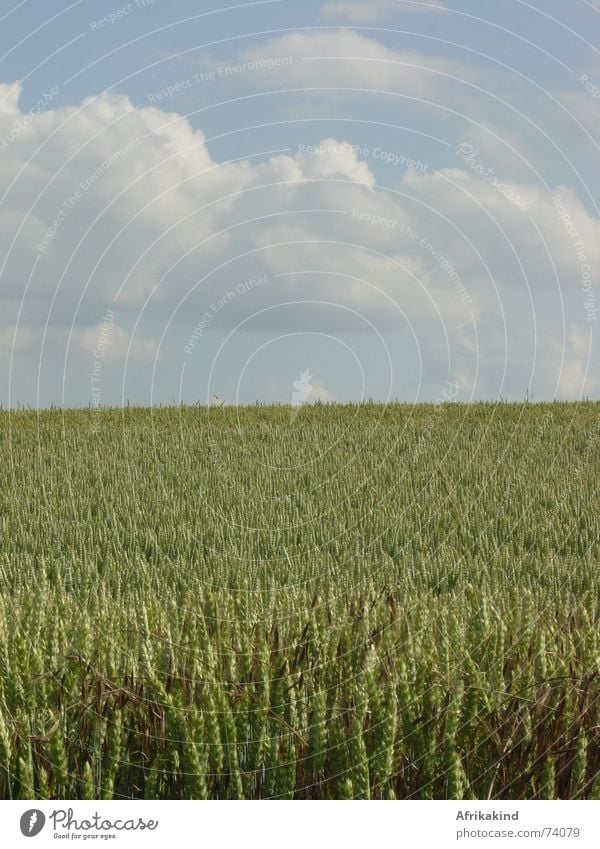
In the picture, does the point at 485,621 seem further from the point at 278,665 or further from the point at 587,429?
the point at 587,429

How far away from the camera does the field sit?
299 centimetres

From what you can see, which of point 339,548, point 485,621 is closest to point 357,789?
point 485,621
